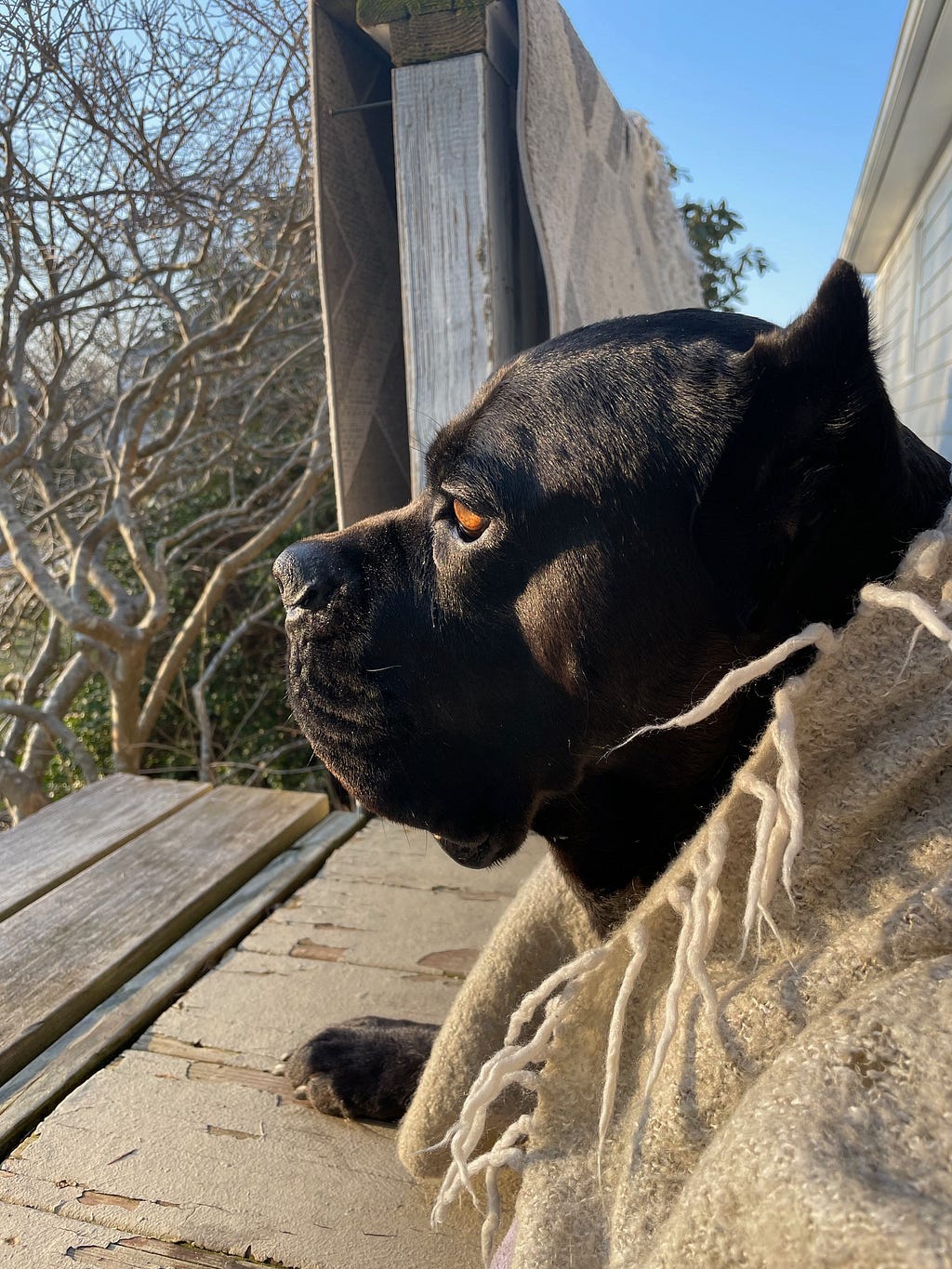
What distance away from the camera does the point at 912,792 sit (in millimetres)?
814

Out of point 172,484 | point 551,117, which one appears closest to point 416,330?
point 551,117

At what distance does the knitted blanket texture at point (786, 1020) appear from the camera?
60 centimetres

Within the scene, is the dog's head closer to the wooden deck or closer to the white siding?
the wooden deck

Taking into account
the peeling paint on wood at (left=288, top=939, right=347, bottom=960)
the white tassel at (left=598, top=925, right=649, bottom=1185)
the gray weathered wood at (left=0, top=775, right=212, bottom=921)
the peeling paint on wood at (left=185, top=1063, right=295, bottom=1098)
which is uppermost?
the white tassel at (left=598, top=925, right=649, bottom=1185)

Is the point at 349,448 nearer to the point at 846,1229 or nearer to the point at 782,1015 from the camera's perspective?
the point at 782,1015

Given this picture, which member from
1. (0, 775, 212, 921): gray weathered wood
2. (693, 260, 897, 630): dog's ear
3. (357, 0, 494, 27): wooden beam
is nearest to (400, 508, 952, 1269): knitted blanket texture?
(693, 260, 897, 630): dog's ear

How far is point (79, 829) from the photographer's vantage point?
7.87 feet

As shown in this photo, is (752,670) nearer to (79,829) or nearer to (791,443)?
(791,443)

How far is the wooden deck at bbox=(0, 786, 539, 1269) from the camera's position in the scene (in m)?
1.16

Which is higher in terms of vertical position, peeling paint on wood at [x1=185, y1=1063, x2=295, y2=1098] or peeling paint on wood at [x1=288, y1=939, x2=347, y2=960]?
peeling paint on wood at [x1=185, y1=1063, x2=295, y2=1098]

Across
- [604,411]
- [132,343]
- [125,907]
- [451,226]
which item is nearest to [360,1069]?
[125,907]

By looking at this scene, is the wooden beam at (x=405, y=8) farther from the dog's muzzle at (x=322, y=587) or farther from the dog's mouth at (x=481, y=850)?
the dog's mouth at (x=481, y=850)

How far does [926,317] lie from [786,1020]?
259 centimetres

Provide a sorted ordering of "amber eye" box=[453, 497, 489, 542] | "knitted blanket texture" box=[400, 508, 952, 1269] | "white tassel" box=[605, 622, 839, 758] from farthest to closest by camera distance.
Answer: "amber eye" box=[453, 497, 489, 542] < "white tassel" box=[605, 622, 839, 758] < "knitted blanket texture" box=[400, 508, 952, 1269]
